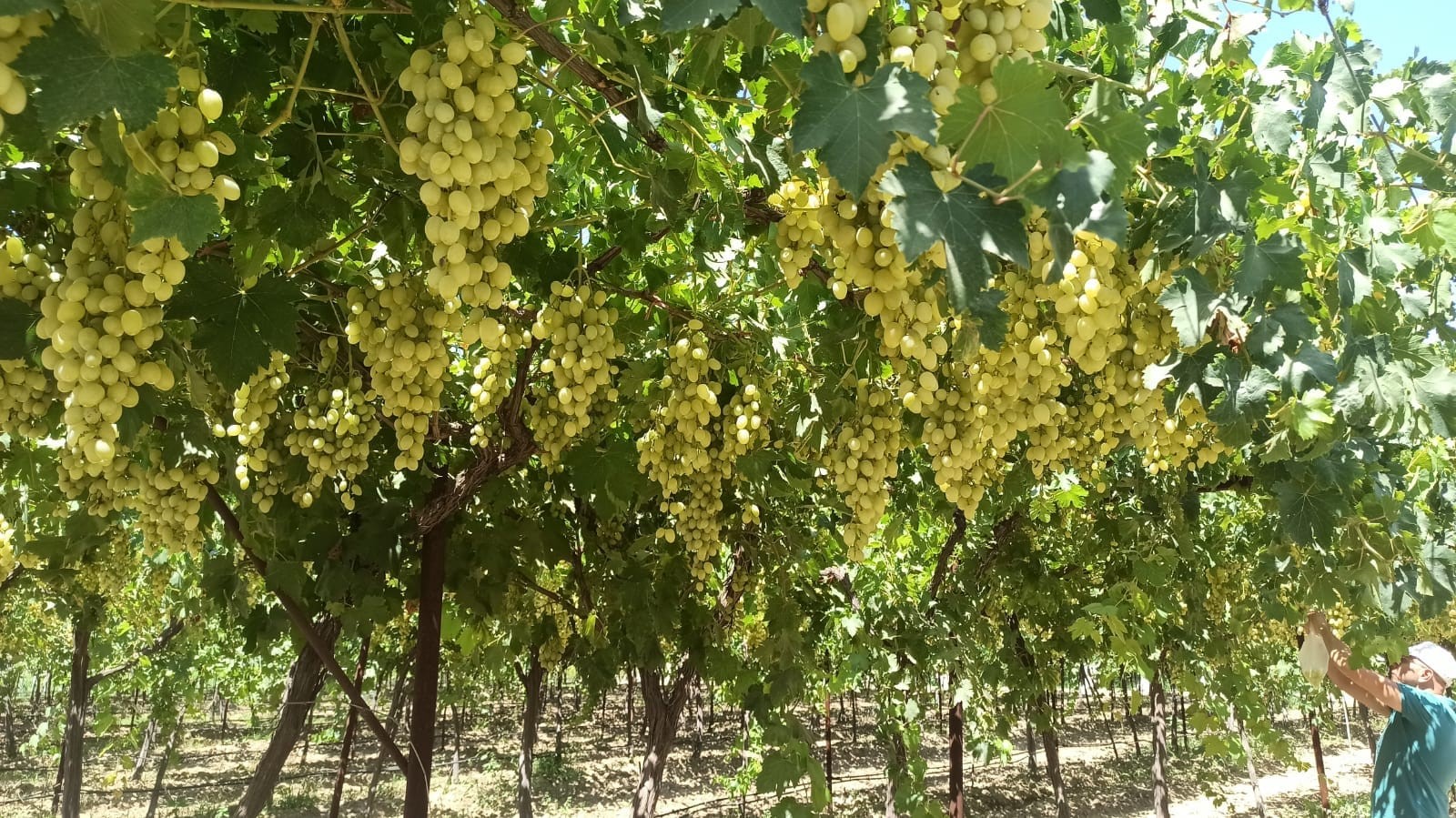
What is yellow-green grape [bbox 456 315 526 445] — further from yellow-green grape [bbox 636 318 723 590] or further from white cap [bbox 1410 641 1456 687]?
white cap [bbox 1410 641 1456 687]

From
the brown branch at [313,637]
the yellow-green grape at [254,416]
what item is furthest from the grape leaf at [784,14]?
the brown branch at [313,637]

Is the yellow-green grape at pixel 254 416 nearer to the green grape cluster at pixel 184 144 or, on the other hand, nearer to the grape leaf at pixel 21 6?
the green grape cluster at pixel 184 144

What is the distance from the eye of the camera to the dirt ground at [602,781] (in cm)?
1158

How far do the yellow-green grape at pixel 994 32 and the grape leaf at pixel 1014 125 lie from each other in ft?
0.36

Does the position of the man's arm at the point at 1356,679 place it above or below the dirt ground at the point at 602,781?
above

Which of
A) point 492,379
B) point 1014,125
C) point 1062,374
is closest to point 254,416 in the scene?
point 492,379

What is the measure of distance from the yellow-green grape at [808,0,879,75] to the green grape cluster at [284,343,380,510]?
6.87 ft

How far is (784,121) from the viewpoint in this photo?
171 centimetres

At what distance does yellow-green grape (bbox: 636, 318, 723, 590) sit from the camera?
2.88 meters

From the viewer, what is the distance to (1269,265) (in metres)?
1.75

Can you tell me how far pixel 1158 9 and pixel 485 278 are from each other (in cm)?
186

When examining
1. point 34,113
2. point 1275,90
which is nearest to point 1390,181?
point 1275,90

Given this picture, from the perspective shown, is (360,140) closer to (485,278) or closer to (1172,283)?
(485,278)

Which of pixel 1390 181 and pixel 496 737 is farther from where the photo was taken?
pixel 496 737
